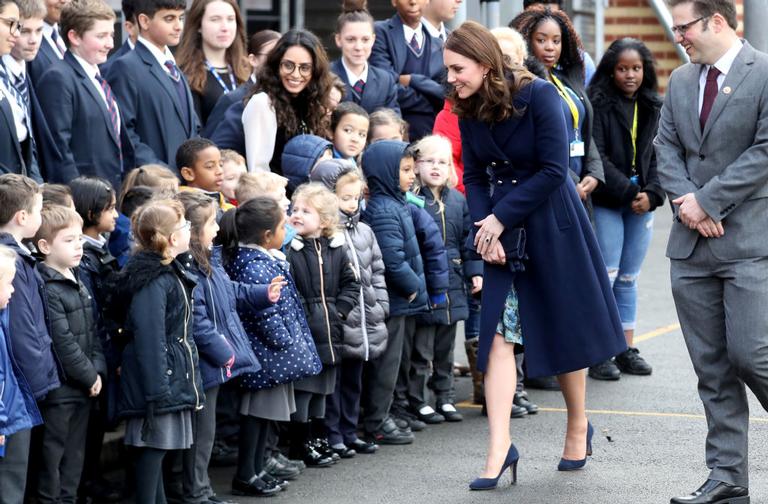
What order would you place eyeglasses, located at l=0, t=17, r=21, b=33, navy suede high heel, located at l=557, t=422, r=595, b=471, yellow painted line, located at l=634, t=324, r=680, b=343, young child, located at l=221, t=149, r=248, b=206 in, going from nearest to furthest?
1. eyeglasses, located at l=0, t=17, r=21, b=33
2. navy suede high heel, located at l=557, t=422, r=595, b=471
3. young child, located at l=221, t=149, r=248, b=206
4. yellow painted line, located at l=634, t=324, r=680, b=343

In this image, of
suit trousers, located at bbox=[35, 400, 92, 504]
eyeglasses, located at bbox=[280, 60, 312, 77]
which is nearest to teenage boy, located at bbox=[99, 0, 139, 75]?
eyeglasses, located at bbox=[280, 60, 312, 77]

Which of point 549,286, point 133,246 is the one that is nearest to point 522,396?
point 549,286

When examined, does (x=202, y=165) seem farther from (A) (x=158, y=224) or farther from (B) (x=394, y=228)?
(A) (x=158, y=224)

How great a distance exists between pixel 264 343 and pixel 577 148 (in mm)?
3165

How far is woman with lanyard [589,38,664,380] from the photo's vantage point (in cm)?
941

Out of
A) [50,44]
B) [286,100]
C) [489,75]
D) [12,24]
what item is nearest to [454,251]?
[286,100]

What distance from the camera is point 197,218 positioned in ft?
20.4

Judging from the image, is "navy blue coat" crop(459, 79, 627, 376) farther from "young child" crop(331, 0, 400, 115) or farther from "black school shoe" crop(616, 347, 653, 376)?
"black school shoe" crop(616, 347, 653, 376)

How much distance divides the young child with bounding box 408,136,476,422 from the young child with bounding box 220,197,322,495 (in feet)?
5.04

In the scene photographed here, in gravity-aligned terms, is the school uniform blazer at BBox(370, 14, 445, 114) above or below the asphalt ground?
above

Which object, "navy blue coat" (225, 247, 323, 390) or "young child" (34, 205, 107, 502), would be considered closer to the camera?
"young child" (34, 205, 107, 502)

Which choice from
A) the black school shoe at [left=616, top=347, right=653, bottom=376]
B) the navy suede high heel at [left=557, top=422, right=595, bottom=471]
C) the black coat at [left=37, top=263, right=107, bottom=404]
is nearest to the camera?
the black coat at [left=37, top=263, right=107, bottom=404]

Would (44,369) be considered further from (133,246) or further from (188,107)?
(188,107)

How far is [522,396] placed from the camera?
8398mm
